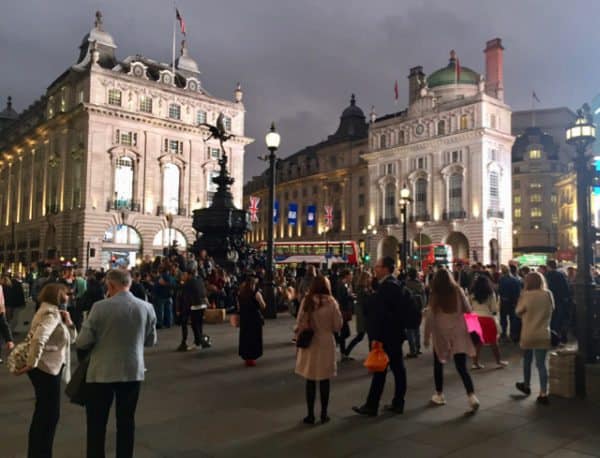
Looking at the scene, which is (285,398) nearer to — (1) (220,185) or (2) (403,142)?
(1) (220,185)

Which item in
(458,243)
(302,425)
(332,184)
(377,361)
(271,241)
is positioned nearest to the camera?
(302,425)

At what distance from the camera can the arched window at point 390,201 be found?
231 ft

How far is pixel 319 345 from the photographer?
7.03 m

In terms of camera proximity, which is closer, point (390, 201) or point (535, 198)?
point (390, 201)

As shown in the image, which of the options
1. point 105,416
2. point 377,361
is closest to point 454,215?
point 377,361

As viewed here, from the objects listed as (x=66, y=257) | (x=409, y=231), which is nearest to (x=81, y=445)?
(x=66, y=257)

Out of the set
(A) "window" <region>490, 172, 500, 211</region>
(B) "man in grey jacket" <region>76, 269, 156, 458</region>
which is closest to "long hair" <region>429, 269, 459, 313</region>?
(B) "man in grey jacket" <region>76, 269, 156, 458</region>

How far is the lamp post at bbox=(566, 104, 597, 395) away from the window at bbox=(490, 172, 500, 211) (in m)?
53.1

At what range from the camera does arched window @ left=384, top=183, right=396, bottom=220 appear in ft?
231

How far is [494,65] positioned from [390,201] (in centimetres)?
2101

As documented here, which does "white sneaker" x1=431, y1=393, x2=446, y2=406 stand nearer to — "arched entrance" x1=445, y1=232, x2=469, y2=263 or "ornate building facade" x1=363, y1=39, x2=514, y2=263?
"ornate building facade" x1=363, y1=39, x2=514, y2=263

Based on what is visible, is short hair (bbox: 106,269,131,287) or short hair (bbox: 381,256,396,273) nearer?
short hair (bbox: 106,269,131,287)

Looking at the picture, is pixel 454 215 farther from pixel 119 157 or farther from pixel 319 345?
pixel 319 345

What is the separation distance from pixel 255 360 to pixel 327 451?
5219mm
